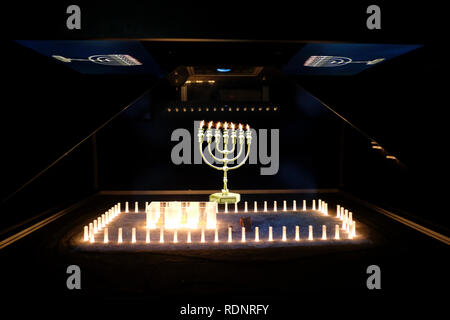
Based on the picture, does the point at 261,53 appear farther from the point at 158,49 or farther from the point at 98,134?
the point at 98,134

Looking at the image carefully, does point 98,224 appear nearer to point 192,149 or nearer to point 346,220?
point 346,220

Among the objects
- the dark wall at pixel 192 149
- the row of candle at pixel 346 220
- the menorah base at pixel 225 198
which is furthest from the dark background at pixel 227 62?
the menorah base at pixel 225 198

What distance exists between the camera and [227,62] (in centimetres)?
389

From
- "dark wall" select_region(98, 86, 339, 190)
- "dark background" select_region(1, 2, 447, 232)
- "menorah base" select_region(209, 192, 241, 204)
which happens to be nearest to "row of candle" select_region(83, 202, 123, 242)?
"dark background" select_region(1, 2, 447, 232)

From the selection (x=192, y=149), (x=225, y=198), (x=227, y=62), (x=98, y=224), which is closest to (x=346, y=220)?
(x=225, y=198)

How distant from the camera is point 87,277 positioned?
2.63 metres

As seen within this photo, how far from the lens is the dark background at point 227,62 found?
8.48ft

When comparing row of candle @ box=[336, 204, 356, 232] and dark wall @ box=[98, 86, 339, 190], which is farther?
dark wall @ box=[98, 86, 339, 190]

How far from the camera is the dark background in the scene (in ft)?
8.48

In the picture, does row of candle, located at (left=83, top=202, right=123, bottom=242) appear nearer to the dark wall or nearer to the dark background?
the dark background

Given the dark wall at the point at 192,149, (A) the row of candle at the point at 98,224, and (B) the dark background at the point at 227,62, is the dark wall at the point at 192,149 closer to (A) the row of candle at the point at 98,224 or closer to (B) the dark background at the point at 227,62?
(B) the dark background at the point at 227,62

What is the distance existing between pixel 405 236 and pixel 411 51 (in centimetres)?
209

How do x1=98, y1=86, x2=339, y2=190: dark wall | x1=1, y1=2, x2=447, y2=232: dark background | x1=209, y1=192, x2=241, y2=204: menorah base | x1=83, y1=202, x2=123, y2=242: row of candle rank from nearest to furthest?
x1=1, y1=2, x2=447, y2=232: dark background, x1=83, y1=202, x2=123, y2=242: row of candle, x1=209, y1=192, x2=241, y2=204: menorah base, x1=98, y1=86, x2=339, y2=190: dark wall

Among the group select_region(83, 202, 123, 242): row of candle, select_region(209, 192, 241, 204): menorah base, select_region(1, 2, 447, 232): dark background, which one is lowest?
select_region(83, 202, 123, 242): row of candle
